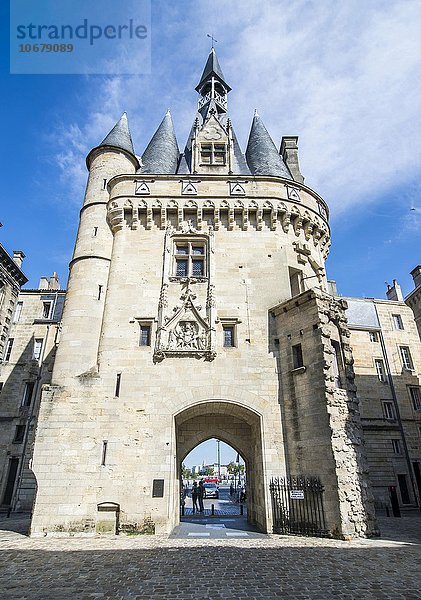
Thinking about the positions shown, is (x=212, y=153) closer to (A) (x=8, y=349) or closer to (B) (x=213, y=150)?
(B) (x=213, y=150)

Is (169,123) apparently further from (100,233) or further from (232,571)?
(232,571)

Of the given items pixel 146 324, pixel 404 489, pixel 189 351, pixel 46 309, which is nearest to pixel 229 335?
pixel 189 351

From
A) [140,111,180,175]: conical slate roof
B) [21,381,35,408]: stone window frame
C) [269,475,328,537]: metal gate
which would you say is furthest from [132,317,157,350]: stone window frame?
[21,381,35,408]: stone window frame

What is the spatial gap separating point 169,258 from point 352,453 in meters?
9.20

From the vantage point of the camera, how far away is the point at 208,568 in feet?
22.9

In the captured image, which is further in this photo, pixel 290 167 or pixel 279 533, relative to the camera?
pixel 290 167

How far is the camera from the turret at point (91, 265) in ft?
41.9

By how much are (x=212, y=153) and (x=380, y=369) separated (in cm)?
1603

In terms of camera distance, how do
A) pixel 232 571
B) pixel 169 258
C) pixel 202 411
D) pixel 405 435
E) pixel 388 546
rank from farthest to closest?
Result: pixel 405 435 < pixel 169 258 < pixel 202 411 < pixel 388 546 < pixel 232 571

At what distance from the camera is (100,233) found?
49.5 feet

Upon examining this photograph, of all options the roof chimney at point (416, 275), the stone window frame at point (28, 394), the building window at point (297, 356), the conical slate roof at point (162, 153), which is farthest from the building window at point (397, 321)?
the stone window frame at point (28, 394)

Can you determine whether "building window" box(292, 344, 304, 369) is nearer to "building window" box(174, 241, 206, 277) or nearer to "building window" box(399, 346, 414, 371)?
"building window" box(174, 241, 206, 277)

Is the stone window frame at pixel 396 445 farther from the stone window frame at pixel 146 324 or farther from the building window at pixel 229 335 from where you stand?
the stone window frame at pixel 146 324

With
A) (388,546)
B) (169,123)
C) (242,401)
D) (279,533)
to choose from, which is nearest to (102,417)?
(242,401)
